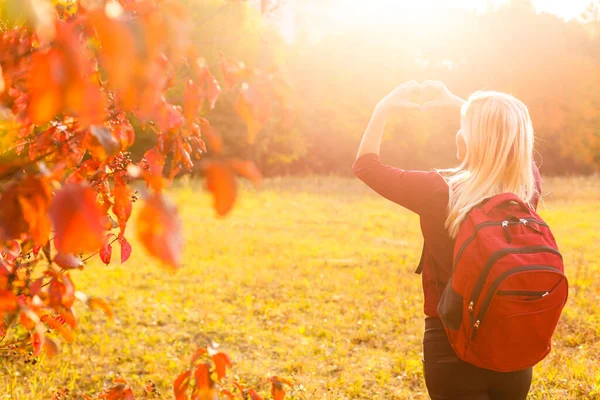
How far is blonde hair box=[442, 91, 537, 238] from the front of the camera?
2.37 meters

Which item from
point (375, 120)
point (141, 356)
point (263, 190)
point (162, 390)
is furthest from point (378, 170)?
point (263, 190)

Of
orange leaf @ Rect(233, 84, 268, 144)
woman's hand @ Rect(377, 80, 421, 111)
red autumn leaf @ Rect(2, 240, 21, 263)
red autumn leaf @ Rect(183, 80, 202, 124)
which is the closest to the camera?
orange leaf @ Rect(233, 84, 268, 144)

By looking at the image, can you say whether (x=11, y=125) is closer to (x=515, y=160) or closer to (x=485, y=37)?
(x=515, y=160)

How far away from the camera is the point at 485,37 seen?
106 feet

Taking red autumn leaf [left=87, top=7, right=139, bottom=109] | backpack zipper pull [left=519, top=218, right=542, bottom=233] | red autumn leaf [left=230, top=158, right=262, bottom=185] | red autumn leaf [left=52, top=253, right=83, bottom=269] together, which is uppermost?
red autumn leaf [left=87, top=7, right=139, bottom=109]

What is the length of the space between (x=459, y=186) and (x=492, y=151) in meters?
0.20

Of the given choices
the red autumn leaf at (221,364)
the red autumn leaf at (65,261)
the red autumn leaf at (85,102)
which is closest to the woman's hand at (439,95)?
the red autumn leaf at (221,364)

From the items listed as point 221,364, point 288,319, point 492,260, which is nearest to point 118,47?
point 221,364

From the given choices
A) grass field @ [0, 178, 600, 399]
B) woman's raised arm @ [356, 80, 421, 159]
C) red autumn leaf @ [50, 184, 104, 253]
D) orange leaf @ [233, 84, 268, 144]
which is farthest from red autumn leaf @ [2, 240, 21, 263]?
grass field @ [0, 178, 600, 399]

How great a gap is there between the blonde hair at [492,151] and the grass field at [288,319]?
2756 mm

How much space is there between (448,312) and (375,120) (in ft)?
3.07

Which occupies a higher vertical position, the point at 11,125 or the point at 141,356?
the point at 11,125

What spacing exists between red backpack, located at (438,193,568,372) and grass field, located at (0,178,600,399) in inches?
102

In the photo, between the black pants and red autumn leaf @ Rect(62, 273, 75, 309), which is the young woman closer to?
the black pants
